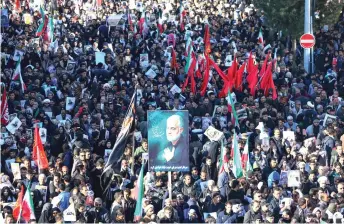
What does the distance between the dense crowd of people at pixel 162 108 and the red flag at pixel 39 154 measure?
0.19 meters

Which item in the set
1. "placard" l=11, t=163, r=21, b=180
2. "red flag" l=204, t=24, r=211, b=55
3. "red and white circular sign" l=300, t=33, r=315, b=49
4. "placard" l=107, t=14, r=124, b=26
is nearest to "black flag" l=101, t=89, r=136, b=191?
"placard" l=11, t=163, r=21, b=180

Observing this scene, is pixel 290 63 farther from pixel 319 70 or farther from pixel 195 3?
pixel 195 3

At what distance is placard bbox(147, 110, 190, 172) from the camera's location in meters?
20.6

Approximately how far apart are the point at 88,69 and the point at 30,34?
5220 mm

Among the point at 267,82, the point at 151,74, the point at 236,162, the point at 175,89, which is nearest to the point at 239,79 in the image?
the point at 267,82

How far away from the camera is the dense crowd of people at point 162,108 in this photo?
65.7ft

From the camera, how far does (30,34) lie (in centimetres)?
3594

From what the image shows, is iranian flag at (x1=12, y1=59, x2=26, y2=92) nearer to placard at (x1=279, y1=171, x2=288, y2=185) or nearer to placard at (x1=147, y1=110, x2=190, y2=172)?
placard at (x1=147, y1=110, x2=190, y2=172)

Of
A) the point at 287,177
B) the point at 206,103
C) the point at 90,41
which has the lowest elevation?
the point at 287,177

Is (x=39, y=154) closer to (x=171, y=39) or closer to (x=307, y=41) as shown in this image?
(x=307, y=41)

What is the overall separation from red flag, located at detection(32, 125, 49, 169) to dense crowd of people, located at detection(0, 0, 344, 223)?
19 cm

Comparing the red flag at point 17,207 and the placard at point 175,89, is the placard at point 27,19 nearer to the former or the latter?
the placard at point 175,89

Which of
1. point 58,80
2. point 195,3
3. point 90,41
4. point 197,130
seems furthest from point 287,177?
point 195,3

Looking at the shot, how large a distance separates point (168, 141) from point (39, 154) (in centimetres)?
244
